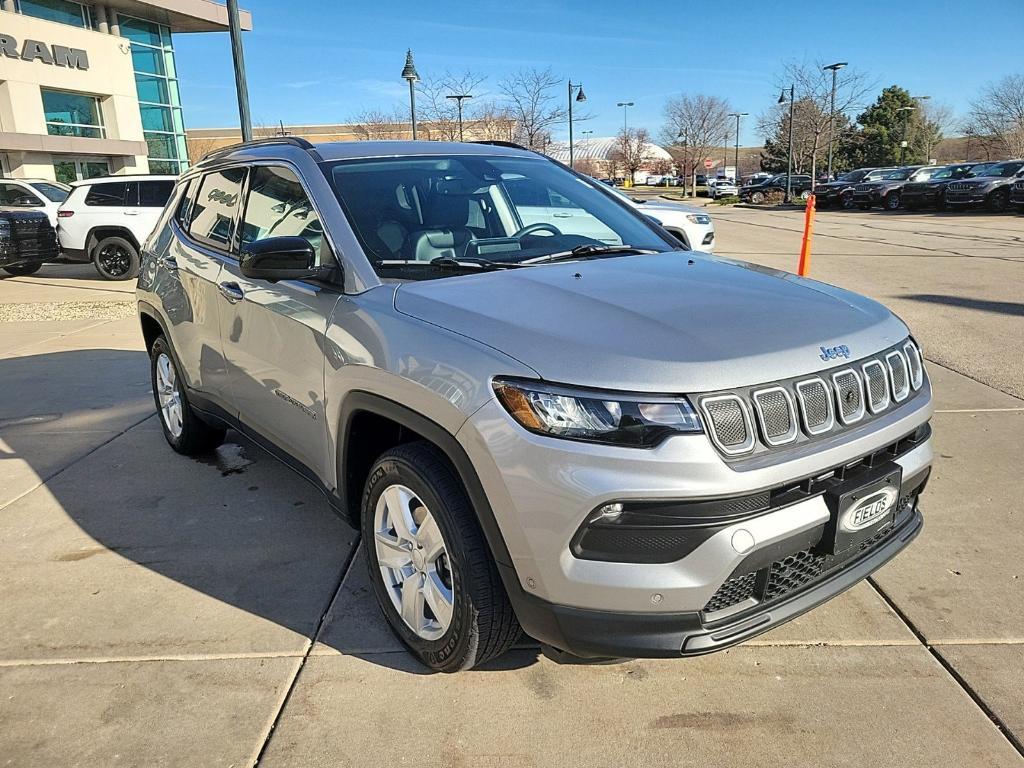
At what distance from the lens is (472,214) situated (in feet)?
11.3

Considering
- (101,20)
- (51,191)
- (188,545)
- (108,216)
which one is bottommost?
(188,545)

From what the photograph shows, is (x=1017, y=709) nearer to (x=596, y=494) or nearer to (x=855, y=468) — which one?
(x=855, y=468)

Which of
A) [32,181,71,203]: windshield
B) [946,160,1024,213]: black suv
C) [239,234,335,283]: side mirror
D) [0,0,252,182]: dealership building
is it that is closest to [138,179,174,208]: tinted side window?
[32,181,71,203]: windshield

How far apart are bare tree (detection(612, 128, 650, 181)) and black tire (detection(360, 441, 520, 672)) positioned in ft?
215

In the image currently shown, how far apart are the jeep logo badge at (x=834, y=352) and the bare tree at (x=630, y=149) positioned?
65.4 metres

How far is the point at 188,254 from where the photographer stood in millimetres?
4340

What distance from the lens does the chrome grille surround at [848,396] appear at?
7.69 feet

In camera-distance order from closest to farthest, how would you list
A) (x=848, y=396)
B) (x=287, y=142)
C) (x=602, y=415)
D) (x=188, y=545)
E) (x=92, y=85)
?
(x=602, y=415) < (x=848, y=396) < (x=287, y=142) < (x=188, y=545) < (x=92, y=85)

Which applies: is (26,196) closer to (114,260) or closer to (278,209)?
(114,260)

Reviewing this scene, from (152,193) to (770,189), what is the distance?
3621cm

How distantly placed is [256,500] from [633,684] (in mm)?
2380

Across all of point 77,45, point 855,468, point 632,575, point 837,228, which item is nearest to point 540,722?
point 632,575

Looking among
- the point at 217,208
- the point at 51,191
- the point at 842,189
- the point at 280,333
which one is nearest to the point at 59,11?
the point at 51,191

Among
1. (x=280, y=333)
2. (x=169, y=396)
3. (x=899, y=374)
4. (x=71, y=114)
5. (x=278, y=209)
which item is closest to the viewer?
(x=899, y=374)
